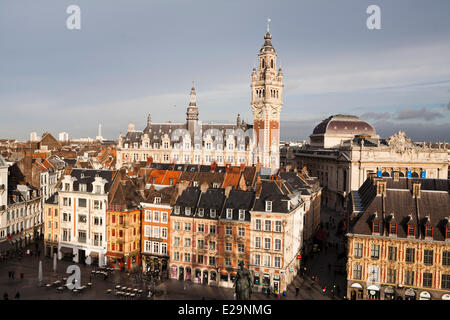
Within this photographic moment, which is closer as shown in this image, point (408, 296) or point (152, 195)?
point (408, 296)

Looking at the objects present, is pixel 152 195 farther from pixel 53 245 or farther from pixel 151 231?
pixel 53 245

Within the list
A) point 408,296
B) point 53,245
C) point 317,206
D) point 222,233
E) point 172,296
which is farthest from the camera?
point 317,206

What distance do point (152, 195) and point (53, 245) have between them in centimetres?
2053

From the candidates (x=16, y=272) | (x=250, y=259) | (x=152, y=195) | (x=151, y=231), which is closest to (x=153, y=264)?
(x=151, y=231)

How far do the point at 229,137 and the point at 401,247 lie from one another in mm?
78264

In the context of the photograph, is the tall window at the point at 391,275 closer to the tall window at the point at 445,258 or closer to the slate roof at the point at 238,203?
the tall window at the point at 445,258

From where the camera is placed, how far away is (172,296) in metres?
52.9

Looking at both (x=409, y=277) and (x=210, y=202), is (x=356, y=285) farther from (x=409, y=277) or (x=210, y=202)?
(x=210, y=202)

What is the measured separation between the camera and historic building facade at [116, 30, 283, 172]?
122000mm

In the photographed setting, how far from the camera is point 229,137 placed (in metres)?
122

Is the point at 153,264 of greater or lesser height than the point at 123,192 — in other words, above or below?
below

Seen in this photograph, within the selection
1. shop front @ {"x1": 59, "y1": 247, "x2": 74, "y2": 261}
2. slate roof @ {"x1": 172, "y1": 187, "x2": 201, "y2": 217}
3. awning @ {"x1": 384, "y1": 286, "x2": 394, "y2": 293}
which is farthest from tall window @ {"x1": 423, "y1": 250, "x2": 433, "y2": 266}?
shop front @ {"x1": 59, "y1": 247, "x2": 74, "y2": 261}

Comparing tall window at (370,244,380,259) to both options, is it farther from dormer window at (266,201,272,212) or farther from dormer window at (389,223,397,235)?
dormer window at (266,201,272,212)

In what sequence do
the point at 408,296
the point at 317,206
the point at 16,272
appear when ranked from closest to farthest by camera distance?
the point at 408,296 < the point at 16,272 < the point at 317,206
